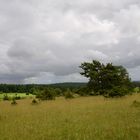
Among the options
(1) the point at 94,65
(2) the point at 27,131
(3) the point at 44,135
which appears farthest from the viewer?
(1) the point at 94,65

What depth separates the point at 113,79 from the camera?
42031 millimetres

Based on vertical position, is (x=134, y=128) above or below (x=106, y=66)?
below

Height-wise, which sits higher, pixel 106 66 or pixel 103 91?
pixel 106 66

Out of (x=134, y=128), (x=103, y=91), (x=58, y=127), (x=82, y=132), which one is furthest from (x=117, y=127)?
(x=103, y=91)

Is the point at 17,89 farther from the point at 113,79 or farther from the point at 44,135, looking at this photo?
the point at 44,135

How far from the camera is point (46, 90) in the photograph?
4112 cm

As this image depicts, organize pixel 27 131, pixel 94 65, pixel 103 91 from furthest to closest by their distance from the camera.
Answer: pixel 94 65 → pixel 103 91 → pixel 27 131

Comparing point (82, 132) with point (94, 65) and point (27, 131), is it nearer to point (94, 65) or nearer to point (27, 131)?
point (27, 131)

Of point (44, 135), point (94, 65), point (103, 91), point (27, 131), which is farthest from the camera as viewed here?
point (94, 65)

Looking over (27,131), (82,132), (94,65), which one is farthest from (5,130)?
(94,65)

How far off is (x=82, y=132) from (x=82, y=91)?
104ft

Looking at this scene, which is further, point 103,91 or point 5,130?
point 103,91

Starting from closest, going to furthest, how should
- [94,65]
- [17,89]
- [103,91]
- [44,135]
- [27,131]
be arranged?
[44,135], [27,131], [103,91], [94,65], [17,89]

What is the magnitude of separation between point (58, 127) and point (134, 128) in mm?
3164
